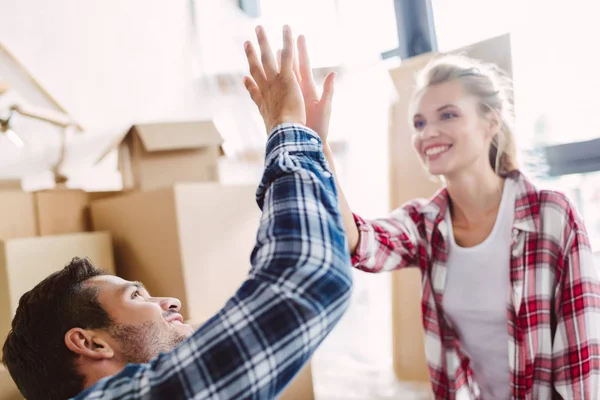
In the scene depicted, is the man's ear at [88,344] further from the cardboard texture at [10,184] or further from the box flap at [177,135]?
the cardboard texture at [10,184]

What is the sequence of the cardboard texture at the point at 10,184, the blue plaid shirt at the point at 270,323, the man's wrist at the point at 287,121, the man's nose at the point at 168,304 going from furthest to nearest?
1. the cardboard texture at the point at 10,184
2. the man's nose at the point at 168,304
3. the man's wrist at the point at 287,121
4. the blue plaid shirt at the point at 270,323

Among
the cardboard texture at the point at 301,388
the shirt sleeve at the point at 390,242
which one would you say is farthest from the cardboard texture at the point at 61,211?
the shirt sleeve at the point at 390,242

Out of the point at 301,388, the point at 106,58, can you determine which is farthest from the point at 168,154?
the point at 301,388

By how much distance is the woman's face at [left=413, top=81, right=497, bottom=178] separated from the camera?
139 cm

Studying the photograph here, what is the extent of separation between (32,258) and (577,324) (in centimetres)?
139

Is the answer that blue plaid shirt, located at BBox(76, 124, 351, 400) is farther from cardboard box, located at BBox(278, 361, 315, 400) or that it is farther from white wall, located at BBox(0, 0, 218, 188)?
white wall, located at BBox(0, 0, 218, 188)

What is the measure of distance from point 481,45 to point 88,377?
1.51 metres

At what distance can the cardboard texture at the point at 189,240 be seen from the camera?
4.69 ft

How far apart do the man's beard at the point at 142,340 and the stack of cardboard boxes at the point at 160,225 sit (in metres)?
0.66

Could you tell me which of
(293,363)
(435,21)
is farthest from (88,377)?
(435,21)

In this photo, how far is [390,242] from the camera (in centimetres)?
134

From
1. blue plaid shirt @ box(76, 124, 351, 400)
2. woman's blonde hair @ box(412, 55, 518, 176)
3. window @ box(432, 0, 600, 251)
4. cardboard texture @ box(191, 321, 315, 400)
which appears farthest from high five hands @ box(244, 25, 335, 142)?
window @ box(432, 0, 600, 251)

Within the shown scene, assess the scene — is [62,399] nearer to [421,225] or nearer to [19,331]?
[19,331]

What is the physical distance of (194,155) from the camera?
1650 mm
